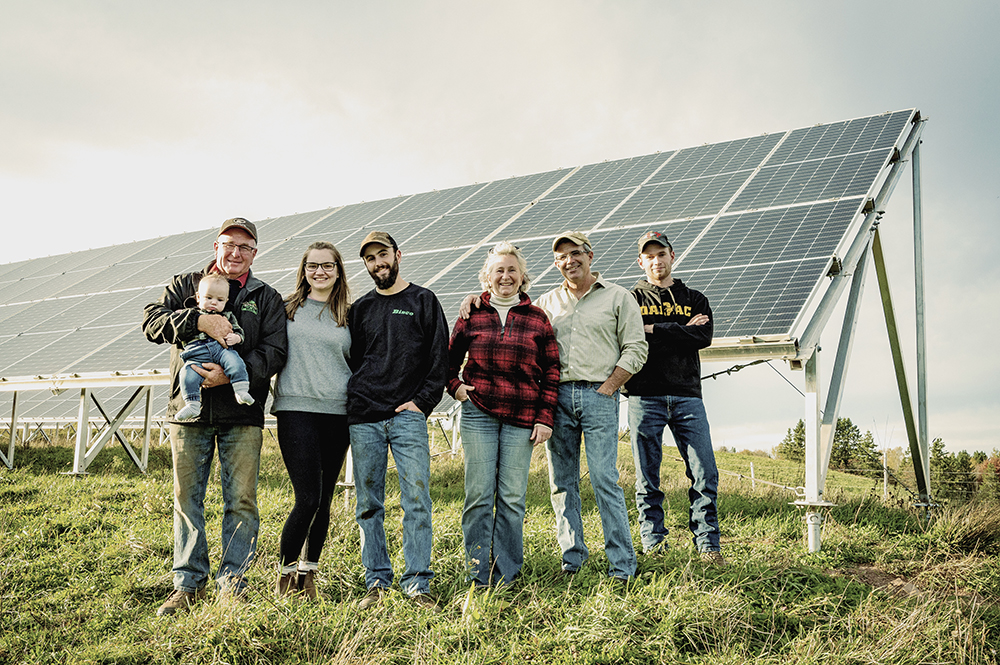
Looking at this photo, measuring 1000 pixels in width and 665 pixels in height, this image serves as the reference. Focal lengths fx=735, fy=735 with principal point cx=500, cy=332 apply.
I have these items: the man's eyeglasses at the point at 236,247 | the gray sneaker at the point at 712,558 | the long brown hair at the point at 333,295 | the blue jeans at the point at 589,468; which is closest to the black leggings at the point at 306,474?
the long brown hair at the point at 333,295

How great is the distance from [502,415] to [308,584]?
151 cm

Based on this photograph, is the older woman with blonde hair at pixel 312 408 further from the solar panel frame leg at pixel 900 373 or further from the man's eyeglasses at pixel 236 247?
the solar panel frame leg at pixel 900 373

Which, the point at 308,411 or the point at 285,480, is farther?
the point at 285,480

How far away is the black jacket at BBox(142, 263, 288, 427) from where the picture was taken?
4.24m

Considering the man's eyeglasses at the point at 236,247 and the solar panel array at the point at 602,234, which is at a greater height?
the solar panel array at the point at 602,234

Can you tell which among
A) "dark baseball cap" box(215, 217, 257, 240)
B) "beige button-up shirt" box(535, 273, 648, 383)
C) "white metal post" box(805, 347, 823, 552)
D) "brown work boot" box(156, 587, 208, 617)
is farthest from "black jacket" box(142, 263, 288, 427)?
"white metal post" box(805, 347, 823, 552)

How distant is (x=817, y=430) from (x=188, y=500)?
4.74 metres

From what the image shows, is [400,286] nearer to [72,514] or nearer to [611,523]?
[611,523]

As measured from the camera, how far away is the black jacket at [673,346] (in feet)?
17.0

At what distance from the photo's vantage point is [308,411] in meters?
4.32

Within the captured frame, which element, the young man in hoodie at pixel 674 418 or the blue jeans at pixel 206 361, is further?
the young man in hoodie at pixel 674 418

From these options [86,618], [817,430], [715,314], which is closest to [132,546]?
[86,618]

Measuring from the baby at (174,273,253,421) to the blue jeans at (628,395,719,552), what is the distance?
8.78 ft

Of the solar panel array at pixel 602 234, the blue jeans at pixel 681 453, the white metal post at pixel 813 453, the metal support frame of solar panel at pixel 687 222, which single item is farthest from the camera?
the solar panel array at pixel 602 234
